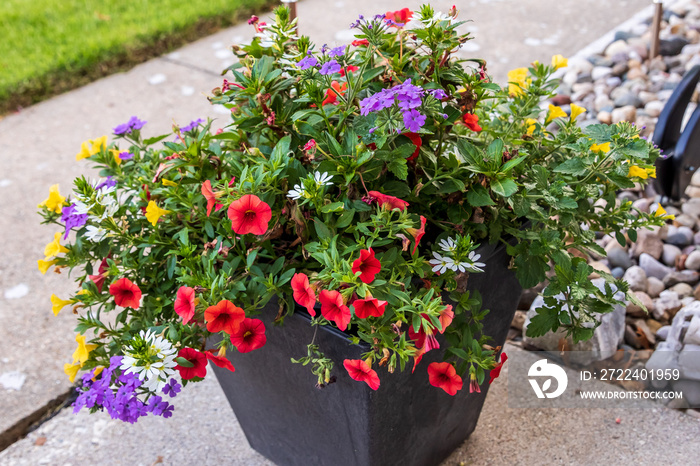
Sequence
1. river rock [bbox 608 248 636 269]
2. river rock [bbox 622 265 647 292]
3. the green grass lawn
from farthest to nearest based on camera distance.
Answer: the green grass lawn → river rock [bbox 608 248 636 269] → river rock [bbox 622 265 647 292]

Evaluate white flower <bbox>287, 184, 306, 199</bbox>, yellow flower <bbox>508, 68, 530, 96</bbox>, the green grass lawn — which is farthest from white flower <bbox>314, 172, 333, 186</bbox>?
the green grass lawn

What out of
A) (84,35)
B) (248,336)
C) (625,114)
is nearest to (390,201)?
(248,336)

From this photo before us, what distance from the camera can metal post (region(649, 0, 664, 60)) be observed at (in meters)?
2.85

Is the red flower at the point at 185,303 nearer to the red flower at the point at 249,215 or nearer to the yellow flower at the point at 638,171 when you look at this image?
the red flower at the point at 249,215

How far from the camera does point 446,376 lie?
119 cm

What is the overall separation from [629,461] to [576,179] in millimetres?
749

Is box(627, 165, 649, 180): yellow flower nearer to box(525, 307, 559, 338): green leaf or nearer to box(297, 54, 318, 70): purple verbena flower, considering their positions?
box(525, 307, 559, 338): green leaf

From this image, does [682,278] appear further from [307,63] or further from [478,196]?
[307,63]

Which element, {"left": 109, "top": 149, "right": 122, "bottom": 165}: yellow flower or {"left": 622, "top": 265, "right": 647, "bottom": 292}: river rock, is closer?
{"left": 109, "top": 149, "right": 122, "bottom": 165}: yellow flower

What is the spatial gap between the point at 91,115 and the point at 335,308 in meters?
A: 2.71

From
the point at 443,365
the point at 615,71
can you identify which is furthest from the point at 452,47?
the point at 615,71

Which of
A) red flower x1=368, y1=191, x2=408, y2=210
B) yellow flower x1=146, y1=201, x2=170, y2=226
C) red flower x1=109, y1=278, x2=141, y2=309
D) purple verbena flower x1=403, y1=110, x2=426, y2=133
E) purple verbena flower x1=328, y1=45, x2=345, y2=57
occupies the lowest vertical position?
red flower x1=109, y1=278, x2=141, y2=309

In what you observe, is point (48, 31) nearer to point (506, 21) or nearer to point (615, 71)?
point (506, 21)

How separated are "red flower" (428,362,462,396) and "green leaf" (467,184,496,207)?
0.95 feet
